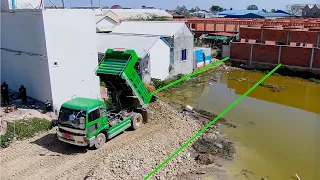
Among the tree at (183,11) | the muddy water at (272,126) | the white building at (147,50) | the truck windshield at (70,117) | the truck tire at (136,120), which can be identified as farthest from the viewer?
the tree at (183,11)

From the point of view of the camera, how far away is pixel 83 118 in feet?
30.6

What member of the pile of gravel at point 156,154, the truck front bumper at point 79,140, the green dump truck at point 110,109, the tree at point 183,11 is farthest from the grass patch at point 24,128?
the tree at point 183,11

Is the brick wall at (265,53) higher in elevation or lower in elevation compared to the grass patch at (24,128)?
higher

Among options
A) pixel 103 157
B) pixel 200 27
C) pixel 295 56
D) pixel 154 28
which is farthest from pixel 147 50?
pixel 200 27

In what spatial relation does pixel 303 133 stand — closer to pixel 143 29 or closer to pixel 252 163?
pixel 252 163

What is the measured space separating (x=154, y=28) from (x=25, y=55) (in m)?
10.3

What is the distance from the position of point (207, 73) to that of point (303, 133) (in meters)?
10.6

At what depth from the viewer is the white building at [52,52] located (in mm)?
12156

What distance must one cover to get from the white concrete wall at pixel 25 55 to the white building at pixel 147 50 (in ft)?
16.9

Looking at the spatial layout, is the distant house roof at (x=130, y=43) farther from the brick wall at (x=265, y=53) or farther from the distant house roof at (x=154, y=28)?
the brick wall at (x=265, y=53)

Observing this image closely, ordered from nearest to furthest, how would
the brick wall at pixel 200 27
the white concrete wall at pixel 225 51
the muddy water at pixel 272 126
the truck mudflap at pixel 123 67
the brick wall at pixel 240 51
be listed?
the muddy water at pixel 272 126, the truck mudflap at pixel 123 67, the brick wall at pixel 240 51, the white concrete wall at pixel 225 51, the brick wall at pixel 200 27

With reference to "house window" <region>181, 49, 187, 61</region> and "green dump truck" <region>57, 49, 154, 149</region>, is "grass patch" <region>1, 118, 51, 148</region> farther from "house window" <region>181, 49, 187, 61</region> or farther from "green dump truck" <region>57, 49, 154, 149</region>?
"house window" <region>181, 49, 187, 61</region>

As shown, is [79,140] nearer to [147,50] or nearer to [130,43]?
[147,50]

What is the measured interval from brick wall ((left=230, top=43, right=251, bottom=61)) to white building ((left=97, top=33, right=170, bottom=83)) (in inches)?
343
